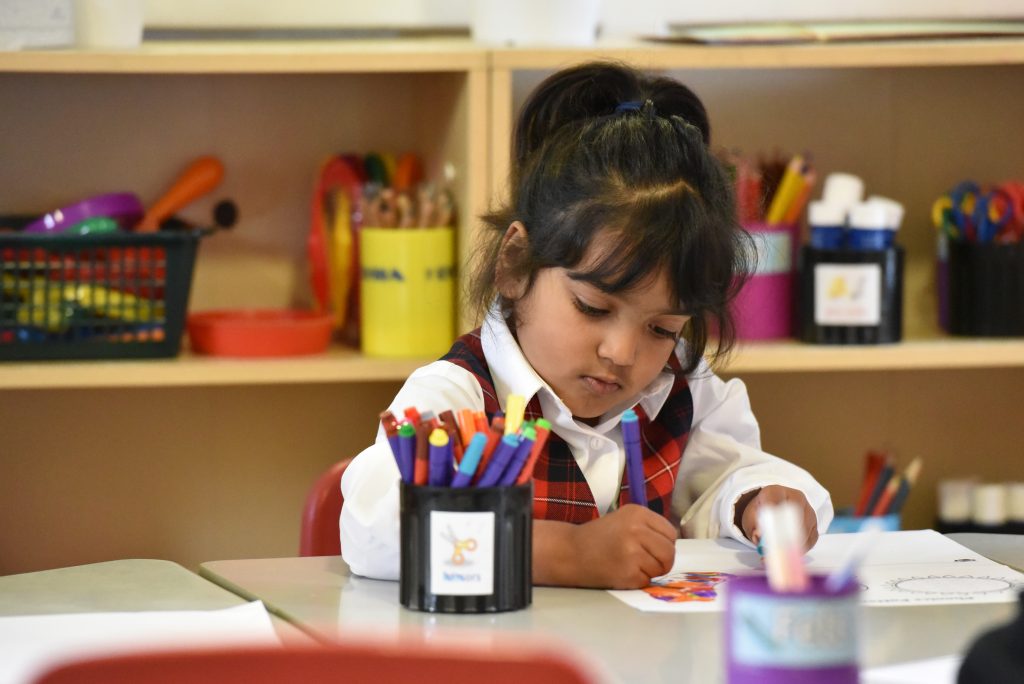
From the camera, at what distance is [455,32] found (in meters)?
2.01

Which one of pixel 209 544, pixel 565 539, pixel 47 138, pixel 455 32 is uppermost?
pixel 455 32

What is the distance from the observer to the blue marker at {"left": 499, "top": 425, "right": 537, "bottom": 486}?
924mm

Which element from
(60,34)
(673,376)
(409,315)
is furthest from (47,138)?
(673,376)

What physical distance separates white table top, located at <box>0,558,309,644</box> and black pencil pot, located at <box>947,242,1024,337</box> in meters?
1.27

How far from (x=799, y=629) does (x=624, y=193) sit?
2.17 feet

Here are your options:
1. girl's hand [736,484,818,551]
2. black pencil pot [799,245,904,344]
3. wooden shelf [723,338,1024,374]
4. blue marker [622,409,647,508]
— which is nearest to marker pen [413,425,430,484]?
blue marker [622,409,647,508]

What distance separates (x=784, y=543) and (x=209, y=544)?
157cm

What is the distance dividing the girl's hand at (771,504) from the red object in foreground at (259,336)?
2.48 ft

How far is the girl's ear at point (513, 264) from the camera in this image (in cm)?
130

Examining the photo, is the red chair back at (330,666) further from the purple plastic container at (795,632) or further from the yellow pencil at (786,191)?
the yellow pencil at (786,191)

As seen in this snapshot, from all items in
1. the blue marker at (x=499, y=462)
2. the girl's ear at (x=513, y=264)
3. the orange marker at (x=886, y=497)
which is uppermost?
the girl's ear at (x=513, y=264)

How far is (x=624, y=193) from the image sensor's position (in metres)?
1.24

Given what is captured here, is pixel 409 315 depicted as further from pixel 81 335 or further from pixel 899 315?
pixel 899 315

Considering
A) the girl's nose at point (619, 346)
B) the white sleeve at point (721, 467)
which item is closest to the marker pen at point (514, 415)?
the girl's nose at point (619, 346)
